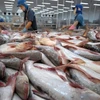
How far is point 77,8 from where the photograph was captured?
18.6 feet

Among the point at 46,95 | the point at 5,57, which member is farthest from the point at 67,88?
the point at 5,57

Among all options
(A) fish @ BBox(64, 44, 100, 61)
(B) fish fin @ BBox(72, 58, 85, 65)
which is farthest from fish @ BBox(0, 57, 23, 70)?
(A) fish @ BBox(64, 44, 100, 61)

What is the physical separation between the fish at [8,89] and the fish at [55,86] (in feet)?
0.47

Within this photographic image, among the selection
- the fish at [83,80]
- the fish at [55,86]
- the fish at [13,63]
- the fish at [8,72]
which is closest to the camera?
the fish at [55,86]

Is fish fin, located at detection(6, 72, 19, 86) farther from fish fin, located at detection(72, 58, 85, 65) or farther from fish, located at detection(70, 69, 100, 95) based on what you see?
fish fin, located at detection(72, 58, 85, 65)

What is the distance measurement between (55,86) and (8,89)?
0.28 meters

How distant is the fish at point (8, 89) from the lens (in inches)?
40.7

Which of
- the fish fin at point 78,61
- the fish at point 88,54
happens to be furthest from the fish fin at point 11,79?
the fish at point 88,54

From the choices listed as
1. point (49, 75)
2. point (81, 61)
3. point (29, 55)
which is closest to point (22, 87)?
point (49, 75)

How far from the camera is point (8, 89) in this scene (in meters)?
1.09

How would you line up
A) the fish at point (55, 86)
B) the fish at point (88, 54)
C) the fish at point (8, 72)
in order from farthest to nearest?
1. the fish at point (88, 54)
2. the fish at point (8, 72)
3. the fish at point (55, 86)

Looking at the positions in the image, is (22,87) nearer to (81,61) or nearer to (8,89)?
(8,89)

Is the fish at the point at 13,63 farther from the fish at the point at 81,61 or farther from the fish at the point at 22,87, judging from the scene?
the fish at the point at 81,61

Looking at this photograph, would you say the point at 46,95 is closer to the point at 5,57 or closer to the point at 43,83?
the point at 43,83
